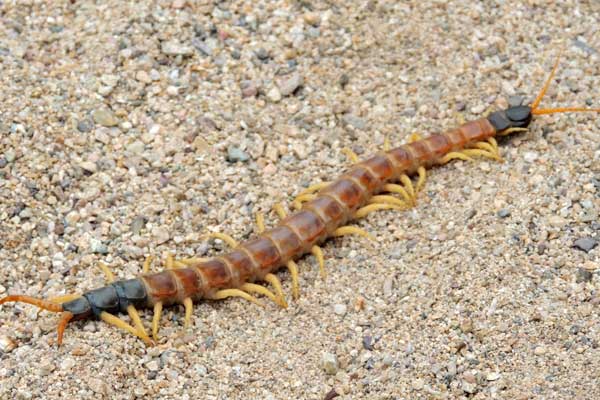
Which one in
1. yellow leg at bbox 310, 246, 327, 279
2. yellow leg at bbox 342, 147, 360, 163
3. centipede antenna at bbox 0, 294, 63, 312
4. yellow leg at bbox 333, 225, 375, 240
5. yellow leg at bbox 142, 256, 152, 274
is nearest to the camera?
centipede antenna at bbox 0, 294, 63, 312

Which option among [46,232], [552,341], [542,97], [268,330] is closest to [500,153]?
[542,97]

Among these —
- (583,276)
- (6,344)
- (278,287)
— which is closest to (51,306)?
(6,344)

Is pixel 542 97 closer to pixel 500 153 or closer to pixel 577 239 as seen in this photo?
pixel 500 153

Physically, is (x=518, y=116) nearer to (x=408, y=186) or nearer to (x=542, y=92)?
(x=542, y=92)

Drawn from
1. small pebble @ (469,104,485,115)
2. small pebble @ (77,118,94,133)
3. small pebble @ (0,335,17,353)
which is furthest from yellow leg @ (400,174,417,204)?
small pebble @ (0,335,17,353)

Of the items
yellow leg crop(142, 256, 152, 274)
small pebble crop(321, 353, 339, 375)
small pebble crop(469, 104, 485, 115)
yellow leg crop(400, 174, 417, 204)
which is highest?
yellow leg crop(142, 256, 152, 274)

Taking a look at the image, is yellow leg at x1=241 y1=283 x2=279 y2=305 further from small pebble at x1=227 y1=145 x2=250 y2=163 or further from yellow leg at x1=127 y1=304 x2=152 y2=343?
small pebble at x1=227 y1=145 x2=250 y2=163
